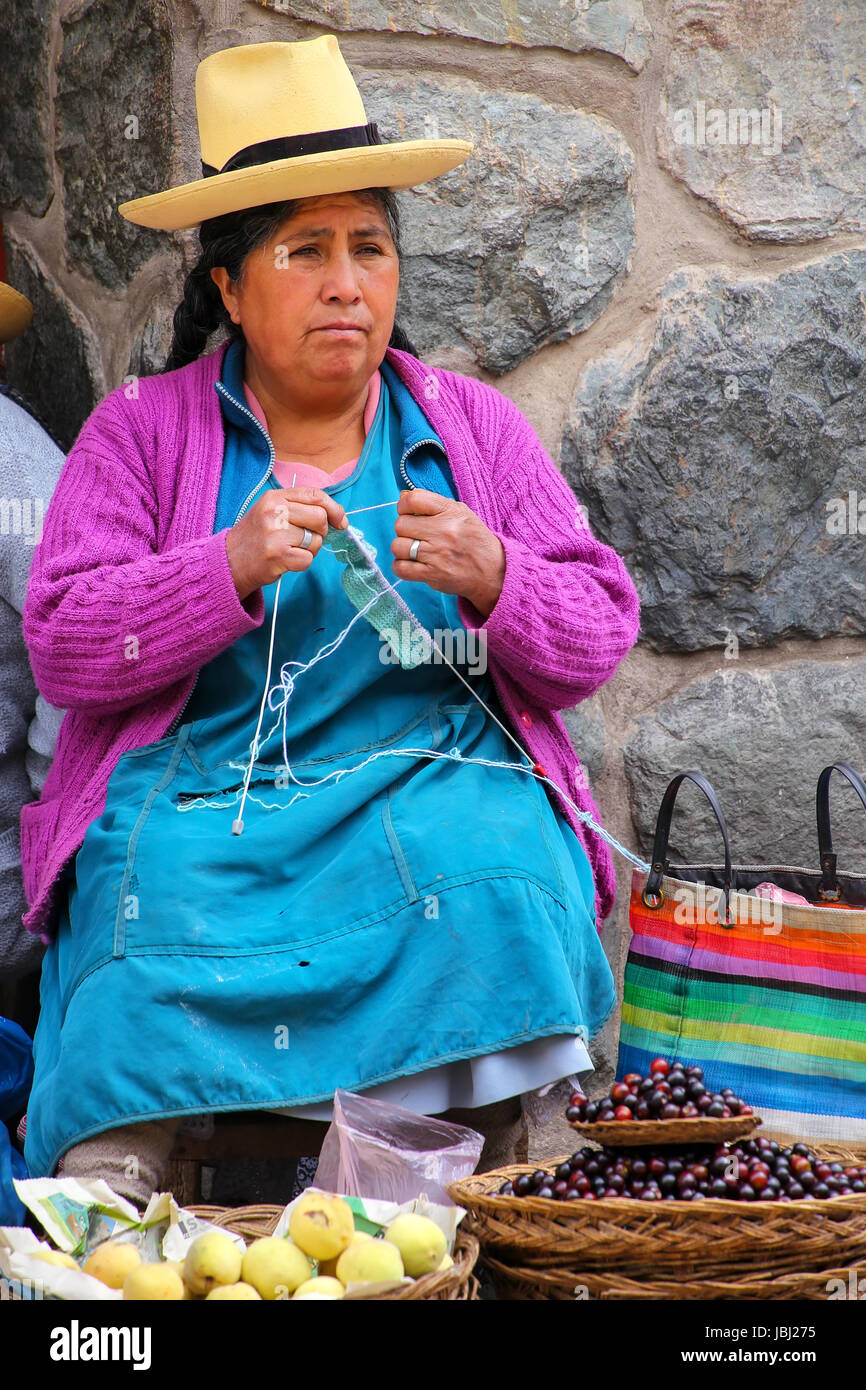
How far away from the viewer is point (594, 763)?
2744mm

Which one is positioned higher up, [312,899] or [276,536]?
[276,536]

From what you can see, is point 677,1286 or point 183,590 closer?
point 677,1286

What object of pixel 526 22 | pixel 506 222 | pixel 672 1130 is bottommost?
pixel 672 1130

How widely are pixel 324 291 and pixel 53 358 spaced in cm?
104

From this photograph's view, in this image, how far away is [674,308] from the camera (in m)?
2.71

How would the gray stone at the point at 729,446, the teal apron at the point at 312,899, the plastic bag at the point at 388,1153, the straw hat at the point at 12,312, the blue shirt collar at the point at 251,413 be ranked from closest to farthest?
the plastic bag at the point at 388,1153 < the teal apron at the point at 312,899 < the blue shirt collar at the point at 251,413 < the gray stone at the point at 729,446 < the straw hat at the point at 12,312

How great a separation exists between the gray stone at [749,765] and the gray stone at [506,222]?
0.73 meters

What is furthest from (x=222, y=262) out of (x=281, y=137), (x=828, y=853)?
(x=828, y=853)

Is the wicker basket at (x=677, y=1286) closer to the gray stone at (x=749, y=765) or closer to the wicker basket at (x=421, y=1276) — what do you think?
the wicker basket at (x=421, y=1276)

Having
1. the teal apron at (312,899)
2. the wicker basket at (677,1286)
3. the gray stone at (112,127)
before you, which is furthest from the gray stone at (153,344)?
the wicker basket at (677,1286)

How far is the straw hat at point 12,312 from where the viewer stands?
287 centimetres

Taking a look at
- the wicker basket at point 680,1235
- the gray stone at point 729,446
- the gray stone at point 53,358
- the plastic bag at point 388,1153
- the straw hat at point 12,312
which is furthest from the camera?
the gray stone at point 53,358

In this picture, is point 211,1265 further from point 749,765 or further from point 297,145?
point 297,145
